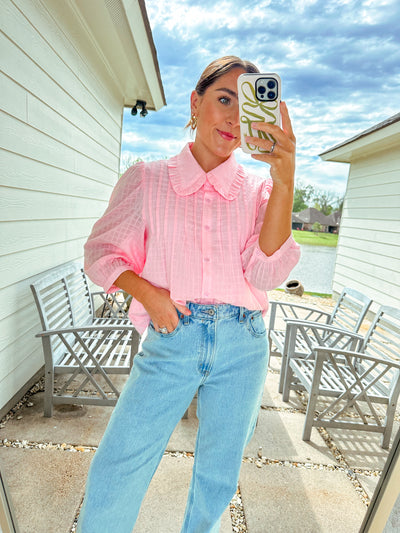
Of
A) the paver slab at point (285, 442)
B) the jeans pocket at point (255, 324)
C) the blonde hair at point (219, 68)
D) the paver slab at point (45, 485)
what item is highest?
the blonde hair at point (219, 68)

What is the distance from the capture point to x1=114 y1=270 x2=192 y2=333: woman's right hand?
79cm

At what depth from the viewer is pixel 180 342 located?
0.79 m

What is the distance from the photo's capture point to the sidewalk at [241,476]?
1.32 metres

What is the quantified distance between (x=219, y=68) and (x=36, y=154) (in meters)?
1.50

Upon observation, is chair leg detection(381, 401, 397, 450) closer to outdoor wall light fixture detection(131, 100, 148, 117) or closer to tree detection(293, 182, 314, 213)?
tree detection(293, 182, 314, 213)

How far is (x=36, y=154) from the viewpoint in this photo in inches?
76.0

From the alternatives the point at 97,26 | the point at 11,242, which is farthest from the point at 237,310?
the point at 97,26

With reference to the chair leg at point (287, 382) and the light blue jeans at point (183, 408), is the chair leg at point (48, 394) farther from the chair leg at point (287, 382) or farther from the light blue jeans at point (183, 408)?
the chair leg at point (287, 382)

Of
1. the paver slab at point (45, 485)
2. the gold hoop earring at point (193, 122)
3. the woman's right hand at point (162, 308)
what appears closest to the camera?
the woman's right hand at point (162, 308)

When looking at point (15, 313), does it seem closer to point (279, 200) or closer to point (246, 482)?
point (246, 482)

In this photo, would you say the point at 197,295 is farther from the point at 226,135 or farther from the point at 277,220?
the point at 226,135

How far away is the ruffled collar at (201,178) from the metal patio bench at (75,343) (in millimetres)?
1146

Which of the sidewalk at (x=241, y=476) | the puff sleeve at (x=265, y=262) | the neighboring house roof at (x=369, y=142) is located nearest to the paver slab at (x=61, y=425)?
the sidewalk at (x=241, y=476)

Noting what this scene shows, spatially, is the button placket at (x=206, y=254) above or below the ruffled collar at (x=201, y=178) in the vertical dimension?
below
